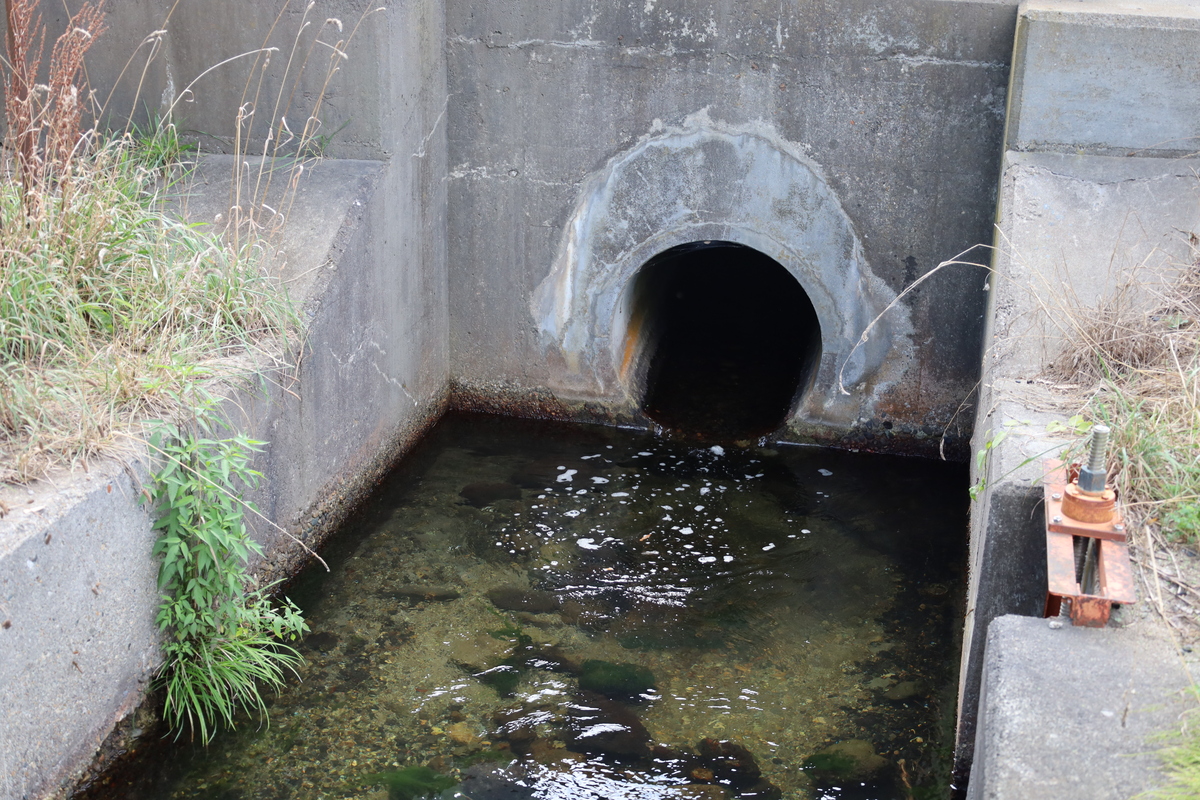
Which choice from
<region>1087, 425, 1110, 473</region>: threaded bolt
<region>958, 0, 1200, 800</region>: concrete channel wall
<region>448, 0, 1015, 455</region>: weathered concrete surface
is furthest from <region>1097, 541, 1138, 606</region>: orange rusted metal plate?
<region>448, 0, 1015, 455</region>: weathered concrete surface

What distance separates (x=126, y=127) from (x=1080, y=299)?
470 centimetres

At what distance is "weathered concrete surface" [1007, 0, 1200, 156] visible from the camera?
4.93 metres

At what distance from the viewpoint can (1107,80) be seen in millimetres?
4992

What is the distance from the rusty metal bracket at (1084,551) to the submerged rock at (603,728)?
5.12 feet

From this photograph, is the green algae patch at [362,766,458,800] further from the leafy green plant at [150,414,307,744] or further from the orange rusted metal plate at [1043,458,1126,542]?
the orange rusted metal plate at [1043,458,1126,542]

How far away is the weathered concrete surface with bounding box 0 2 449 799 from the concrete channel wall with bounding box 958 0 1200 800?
8.44ft

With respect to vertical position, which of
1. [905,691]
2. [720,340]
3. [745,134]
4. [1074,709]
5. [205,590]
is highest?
[745,134]

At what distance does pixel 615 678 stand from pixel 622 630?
34 centimetres

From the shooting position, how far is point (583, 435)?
623cm

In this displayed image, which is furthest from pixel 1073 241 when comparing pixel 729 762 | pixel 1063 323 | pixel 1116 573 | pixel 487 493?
pixel 487 493

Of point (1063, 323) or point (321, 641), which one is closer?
point (1063, 323)

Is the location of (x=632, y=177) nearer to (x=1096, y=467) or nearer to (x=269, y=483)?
(x=269, y=483)

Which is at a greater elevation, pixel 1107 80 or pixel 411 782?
pixel 1107 80

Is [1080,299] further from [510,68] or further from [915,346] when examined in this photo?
[510,68]
